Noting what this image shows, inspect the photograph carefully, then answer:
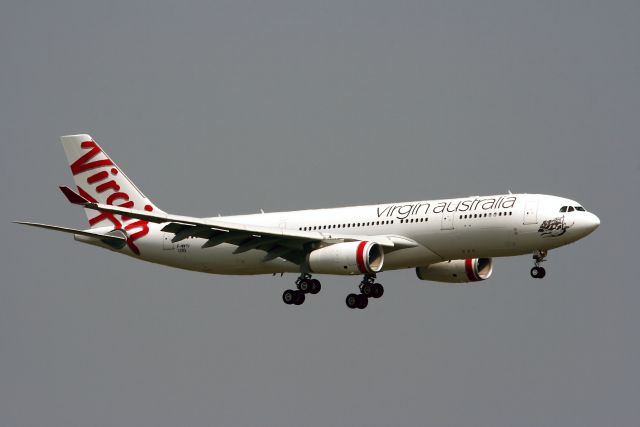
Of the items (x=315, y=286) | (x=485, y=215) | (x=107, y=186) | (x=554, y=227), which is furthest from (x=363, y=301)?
(x=107, y=186)

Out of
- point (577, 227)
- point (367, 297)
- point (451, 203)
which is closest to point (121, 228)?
point (367, 297)

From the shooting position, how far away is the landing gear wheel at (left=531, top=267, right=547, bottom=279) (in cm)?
6291

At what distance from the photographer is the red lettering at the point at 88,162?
7431 centimetres

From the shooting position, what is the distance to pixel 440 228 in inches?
2495

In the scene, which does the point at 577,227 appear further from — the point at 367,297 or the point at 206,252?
the point at 206,252

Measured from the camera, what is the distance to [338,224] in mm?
66812

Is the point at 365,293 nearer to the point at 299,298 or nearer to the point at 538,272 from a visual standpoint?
the point at 299,298

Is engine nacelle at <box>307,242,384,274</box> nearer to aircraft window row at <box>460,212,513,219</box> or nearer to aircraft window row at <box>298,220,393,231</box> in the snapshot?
aircraft window row at <box>298,220,393,231</box>

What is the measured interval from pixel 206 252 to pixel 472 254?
14104 millimetres

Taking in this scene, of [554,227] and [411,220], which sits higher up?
[554,227]

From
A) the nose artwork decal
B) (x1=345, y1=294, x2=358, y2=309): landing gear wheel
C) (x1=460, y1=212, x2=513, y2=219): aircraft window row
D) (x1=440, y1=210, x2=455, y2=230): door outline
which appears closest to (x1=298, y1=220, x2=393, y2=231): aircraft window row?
(x1=440, y1=210, x2=455, y2=230): door outline

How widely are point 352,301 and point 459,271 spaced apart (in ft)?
20.1

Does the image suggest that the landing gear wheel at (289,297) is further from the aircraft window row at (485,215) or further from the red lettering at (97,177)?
the red lettering at (97,177)

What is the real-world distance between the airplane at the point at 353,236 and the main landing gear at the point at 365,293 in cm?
5
